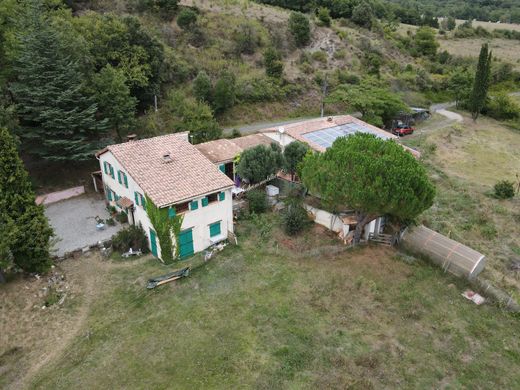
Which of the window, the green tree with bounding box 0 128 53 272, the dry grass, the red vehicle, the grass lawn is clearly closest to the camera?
the grass lawn

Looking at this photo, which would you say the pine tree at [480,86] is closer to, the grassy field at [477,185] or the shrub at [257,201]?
the grassy field at [477,185]

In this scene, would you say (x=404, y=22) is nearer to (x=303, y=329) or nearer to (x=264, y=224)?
(x=264, y=224)

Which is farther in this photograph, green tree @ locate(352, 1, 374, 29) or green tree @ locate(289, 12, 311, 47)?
green tree @ locate(352, 1, 374, 29)

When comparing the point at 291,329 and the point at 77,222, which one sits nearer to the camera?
the point at 291,329

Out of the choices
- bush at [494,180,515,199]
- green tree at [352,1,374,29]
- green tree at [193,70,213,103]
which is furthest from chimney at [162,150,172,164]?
green tree at [352,1,374,29]

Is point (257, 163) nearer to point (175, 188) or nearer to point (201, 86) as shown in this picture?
point (175, 188)

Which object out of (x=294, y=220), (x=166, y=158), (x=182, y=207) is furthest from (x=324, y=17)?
(x=182, y=207)

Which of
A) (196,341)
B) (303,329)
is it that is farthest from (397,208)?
(196,341)

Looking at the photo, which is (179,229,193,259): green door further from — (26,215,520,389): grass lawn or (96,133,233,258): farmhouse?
(26,215,520,389): grass lawn
